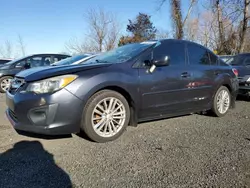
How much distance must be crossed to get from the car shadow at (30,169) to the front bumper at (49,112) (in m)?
0.28

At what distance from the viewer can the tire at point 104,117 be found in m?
3.69

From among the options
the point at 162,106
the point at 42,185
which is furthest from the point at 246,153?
the point at 42,185

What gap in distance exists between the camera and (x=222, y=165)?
302 centimetres

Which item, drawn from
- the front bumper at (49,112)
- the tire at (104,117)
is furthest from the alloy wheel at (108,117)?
the front bumper at (49,112)

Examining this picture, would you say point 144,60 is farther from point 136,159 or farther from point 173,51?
point 136,159

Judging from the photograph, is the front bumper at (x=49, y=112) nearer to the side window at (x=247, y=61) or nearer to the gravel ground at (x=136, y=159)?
the gravel ground at (x=136, y=159)

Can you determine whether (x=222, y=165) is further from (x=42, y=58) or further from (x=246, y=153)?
(x=42, y=58)

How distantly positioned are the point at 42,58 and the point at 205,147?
848 cm

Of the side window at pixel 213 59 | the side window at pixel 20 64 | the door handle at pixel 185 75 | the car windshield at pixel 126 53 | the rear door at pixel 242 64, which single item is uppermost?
the car windshield at pixel 126 53

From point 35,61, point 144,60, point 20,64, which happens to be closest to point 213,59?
point 144,60

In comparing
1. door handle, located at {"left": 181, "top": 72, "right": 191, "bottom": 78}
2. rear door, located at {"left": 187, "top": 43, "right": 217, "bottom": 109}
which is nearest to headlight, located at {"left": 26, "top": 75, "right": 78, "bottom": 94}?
door handle, located at {"left": 181, "top": 72, "right": 191, "bottom": 78}

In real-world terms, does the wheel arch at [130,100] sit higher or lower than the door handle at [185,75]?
lower

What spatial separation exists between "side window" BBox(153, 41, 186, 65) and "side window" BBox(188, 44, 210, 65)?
0.19m

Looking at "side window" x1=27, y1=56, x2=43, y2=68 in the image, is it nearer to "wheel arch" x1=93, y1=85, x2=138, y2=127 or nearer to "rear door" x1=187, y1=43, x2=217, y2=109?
"rear door" x1=187, y1=43, x2=217, y2=109
